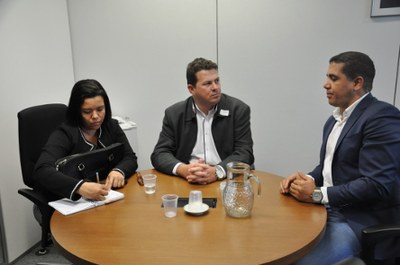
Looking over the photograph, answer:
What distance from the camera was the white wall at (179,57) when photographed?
8.74ft

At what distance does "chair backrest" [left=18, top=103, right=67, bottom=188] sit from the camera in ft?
6.94

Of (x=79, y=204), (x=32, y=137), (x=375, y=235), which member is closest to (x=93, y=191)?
(x=79, y=204)

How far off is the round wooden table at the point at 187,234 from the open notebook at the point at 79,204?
0.03 meters

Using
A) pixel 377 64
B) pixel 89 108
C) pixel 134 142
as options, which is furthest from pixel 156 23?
pixel 377 64

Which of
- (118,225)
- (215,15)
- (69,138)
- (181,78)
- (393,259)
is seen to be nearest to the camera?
(118,225)

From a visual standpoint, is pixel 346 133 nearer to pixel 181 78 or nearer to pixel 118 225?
pixel 118 225

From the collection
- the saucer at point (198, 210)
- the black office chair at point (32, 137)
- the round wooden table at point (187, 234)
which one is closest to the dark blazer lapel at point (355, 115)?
the round wooden table at point (187, 234)

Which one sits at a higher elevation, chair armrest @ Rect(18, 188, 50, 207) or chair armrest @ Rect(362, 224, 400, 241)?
Result: chair armrest @ Rect(362, 224, 400, 241)

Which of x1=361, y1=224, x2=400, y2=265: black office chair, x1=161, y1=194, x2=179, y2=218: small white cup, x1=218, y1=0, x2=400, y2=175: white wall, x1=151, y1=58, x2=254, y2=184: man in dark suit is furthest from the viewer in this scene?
x1=218, y1=0, x2=400, y2=175: white wall

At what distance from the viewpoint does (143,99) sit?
3.35 metres

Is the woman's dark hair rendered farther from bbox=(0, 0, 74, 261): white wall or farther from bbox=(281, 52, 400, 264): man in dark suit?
bbox=(281, 52, 400, 264): man in dark suit

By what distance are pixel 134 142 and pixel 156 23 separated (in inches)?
45.2

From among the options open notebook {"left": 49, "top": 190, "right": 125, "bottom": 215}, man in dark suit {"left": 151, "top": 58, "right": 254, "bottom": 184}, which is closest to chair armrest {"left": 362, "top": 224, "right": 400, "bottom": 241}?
man in dark suit {"left": 151, "top": 58, "right": 254, "bottom": 184}

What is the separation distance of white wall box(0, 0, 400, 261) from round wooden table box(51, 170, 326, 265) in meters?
1.49
